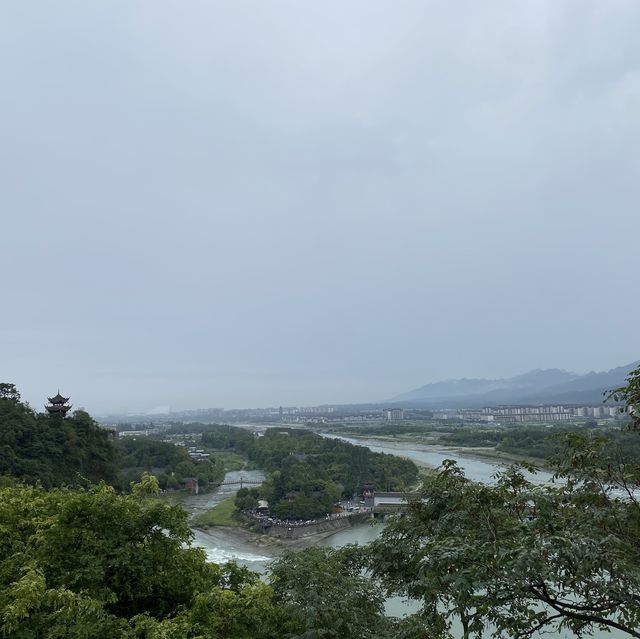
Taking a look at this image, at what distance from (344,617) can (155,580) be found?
2.25 meters

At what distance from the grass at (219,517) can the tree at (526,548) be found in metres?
24.2

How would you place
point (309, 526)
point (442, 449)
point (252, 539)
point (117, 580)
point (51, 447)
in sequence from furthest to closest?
point (442, 449) < point (309, 526) < point (252, 539) < point (51, 447) < point (117, 580)

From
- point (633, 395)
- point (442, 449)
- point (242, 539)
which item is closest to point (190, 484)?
point (242, 539)

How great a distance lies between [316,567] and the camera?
591 centimetres

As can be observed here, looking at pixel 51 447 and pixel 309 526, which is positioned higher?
pixel 51 447

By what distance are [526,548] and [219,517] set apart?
28.9 m

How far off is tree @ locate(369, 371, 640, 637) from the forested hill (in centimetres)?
1967

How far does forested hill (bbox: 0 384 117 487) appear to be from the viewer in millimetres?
21828

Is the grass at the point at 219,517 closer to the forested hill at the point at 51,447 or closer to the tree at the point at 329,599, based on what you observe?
the forested hill at the point at 51,447

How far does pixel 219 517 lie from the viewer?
2934cm

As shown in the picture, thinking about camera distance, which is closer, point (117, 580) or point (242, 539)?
point (117, 580)

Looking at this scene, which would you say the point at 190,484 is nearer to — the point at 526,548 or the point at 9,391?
the point at 9,391

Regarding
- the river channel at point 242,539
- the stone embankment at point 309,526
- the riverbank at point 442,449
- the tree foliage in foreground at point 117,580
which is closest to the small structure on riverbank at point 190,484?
the river channel at point 242,539

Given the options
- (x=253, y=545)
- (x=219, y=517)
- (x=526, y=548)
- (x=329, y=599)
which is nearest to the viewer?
(x=526, y=548)
